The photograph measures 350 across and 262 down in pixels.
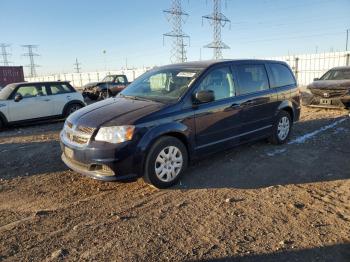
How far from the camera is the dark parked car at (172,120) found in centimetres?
427

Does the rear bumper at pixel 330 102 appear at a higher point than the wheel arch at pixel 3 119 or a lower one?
higher

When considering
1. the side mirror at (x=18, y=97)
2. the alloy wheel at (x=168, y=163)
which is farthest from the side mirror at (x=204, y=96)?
the side mirror at (x=18, y=97)

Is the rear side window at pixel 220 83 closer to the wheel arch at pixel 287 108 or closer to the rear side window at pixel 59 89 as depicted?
the wheel arch at pixel 287 108

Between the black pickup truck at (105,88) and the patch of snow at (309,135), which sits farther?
the black pickup truck at (105,88)

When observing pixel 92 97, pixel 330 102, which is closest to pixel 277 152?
pixel 330 102

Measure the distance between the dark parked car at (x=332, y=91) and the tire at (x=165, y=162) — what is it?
788 centimetres

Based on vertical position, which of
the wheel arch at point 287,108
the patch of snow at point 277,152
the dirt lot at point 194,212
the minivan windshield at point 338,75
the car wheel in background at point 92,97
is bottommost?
the dirt lot at point 194,212

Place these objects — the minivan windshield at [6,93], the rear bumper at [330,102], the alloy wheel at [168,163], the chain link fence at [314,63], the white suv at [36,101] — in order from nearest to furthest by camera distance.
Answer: the alloy wheel at [168,163] < the white suv at [36,101] < the minivan windshield at [6,93] < the rear bumper at [330,102] < the chain link fence at [314,63]

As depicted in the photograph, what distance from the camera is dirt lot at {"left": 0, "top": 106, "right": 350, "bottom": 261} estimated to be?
3.20 metres

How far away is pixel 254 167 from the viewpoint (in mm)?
5559

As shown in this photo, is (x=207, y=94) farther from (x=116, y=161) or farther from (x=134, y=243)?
(x=134, y=243)

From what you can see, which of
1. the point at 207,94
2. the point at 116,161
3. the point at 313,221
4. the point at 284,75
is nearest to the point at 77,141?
the point at 116,161

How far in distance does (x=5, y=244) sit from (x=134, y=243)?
1345 mm

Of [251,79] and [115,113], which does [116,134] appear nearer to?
[115,113]
